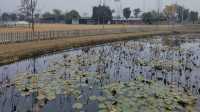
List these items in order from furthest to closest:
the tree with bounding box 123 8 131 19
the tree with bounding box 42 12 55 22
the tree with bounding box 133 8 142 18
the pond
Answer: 1. the tree with bounding box 133 8 142 18
2. the tree with bounding box 42 12 55 22
3. the tree with bounding box 123 8 131 19
4. the pond

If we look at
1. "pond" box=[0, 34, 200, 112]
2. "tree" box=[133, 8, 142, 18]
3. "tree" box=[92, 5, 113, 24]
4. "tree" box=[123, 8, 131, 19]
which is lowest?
"pond" box=[0, 34, 200, 112]

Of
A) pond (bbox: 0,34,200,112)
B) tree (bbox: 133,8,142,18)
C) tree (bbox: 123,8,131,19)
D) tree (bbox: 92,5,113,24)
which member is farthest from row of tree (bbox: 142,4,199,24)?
pond (bbox: 0,34,200,112)

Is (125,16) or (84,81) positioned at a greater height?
(125,16)

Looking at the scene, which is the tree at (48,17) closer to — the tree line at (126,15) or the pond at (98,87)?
the tree line at (126,15)

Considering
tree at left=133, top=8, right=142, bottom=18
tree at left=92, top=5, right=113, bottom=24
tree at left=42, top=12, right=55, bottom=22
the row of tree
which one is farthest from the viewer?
tree at left=133, top=8, right=142, bottom=18

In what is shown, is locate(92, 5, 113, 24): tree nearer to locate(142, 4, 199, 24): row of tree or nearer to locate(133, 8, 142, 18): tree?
locate(142, 4, 199, 24): row of tree

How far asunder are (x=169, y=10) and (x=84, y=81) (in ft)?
335

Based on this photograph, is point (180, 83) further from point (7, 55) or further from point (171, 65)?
point (7, 55)

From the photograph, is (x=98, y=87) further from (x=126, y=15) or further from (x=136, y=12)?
(x=136, y=12)

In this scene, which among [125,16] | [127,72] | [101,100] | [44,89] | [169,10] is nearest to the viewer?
[101,100]

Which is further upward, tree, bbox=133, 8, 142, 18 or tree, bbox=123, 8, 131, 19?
tree, bbox=133, 8, 142, 18

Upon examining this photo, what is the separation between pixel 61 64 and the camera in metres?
19.2

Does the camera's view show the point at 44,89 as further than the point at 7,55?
No

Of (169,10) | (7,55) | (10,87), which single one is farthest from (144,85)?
(169,10)
